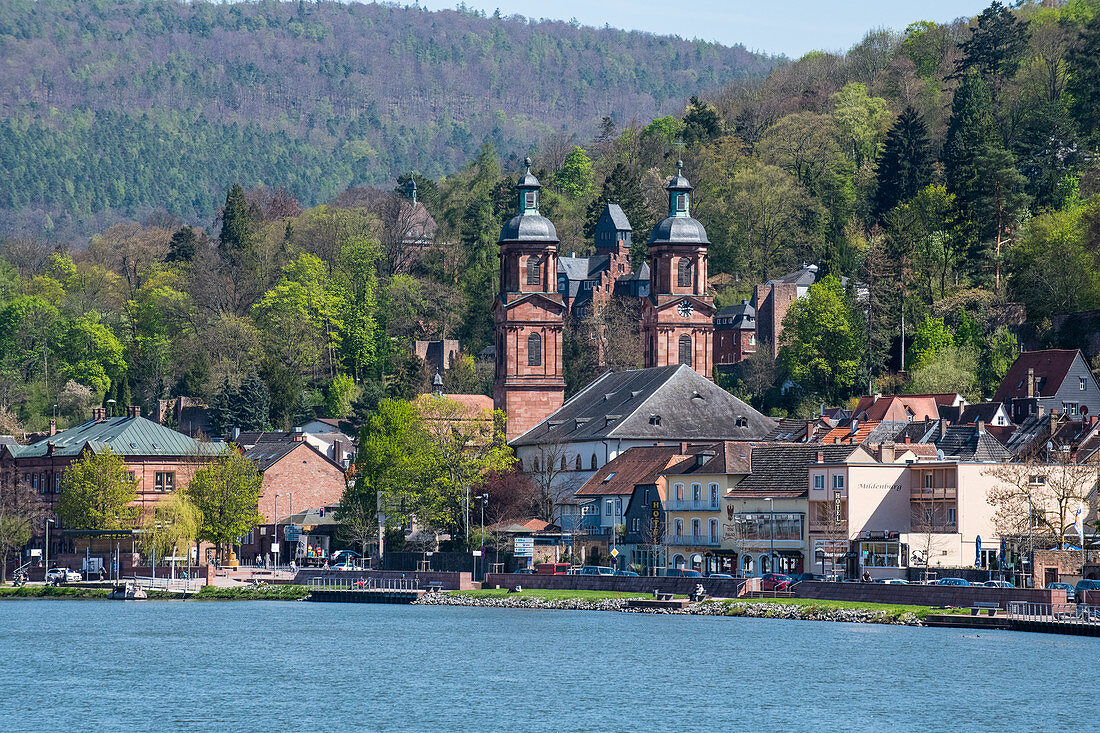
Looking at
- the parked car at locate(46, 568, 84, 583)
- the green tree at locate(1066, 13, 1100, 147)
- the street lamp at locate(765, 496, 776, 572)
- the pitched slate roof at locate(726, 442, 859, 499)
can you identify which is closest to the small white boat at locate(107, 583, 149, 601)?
the parked car at locate(46, 568, 84, 583)

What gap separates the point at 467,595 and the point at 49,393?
67.5 metres

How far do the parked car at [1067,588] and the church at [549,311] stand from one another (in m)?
47.9

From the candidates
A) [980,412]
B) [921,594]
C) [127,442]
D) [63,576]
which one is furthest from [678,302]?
[921,594]

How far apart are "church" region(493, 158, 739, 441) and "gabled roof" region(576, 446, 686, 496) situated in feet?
52.6

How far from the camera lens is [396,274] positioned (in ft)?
502

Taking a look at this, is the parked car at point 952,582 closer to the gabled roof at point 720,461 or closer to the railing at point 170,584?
the gabled roof at point 720,461

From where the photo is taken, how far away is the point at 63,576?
330 feet

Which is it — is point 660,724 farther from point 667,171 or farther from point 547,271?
point 667,171

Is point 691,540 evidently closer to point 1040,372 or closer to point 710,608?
point 710,608

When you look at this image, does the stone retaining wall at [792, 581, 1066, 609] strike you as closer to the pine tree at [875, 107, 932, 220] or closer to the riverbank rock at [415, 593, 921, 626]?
the riverbank rock at [415, 593, 921, 626]

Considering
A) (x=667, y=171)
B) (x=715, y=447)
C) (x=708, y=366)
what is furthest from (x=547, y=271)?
(x=667, y=171)

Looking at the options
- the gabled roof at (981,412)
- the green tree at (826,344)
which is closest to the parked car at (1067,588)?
the gabled roof at (981,412)

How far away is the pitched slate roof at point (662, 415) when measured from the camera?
10431 centimetres

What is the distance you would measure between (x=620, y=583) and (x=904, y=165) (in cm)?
4858
